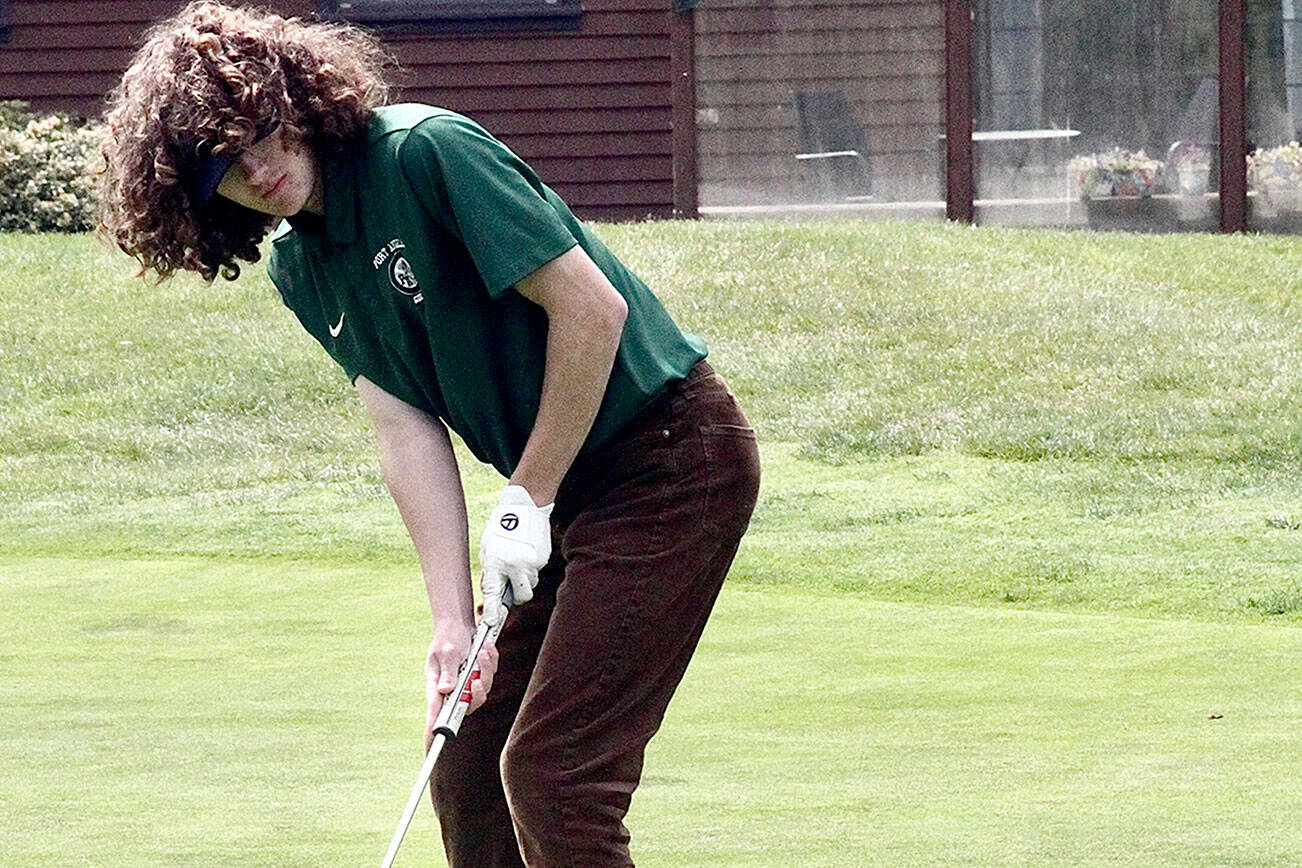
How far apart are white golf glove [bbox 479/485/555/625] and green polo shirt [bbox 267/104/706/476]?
0.15 meters

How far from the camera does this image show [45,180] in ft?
43.6

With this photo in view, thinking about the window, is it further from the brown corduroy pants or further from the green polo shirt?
the brown corduroy pants

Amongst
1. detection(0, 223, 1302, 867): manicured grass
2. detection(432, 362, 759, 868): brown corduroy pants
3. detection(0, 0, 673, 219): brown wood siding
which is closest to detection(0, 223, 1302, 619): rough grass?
detection(0, 223, 1302, 867): manicured grass

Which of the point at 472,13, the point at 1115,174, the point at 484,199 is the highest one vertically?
the point at 472,13

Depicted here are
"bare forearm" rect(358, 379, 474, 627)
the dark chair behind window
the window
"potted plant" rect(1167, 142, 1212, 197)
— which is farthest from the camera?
the dark chair behind window

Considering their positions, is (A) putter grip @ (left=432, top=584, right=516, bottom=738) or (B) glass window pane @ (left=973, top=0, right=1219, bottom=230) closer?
(A) putter grip @ (left=432, top=584, right=516, bottom=738)

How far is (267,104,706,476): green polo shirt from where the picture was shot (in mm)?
2600

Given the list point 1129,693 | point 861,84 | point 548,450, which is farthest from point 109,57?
point 548,450

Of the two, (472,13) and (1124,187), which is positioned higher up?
(472,13)

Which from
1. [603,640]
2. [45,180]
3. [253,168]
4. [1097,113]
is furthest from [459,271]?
[1097,113]

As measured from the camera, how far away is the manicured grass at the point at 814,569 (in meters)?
3.67

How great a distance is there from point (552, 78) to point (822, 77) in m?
1.86

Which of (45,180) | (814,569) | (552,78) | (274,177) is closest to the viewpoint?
(274,177)

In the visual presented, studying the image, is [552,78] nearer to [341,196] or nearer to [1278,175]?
[1278,175]
